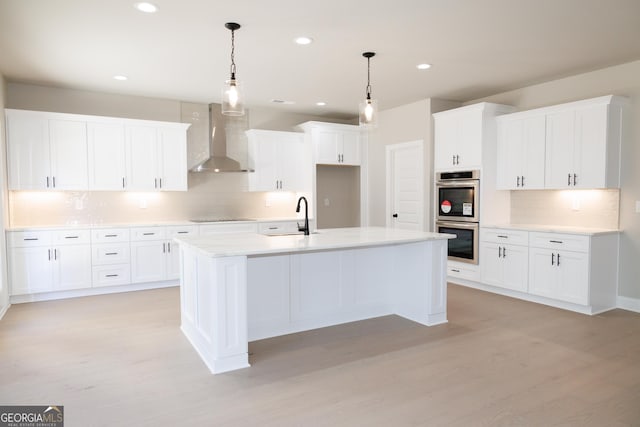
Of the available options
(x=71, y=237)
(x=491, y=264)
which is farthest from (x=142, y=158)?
(x=491, y=264)

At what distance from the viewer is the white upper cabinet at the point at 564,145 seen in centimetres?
441

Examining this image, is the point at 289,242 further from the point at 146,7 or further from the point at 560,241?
the point at 560,241

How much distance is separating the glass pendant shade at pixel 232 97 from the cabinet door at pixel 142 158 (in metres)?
2.90

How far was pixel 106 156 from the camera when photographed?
543cm

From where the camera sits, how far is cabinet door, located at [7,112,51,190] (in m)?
4.88

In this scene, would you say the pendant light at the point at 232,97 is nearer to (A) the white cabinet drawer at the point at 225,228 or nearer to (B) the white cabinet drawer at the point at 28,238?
(A) the white cabinet drawer at the point at 225,228

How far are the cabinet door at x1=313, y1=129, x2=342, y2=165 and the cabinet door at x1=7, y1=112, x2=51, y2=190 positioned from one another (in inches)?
146

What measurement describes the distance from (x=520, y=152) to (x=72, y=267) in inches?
226

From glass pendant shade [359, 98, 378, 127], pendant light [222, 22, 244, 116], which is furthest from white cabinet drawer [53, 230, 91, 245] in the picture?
glass pendant shade [359, 98, 378, 127]

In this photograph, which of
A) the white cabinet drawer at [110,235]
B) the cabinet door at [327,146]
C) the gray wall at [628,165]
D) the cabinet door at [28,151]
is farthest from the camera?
the cabinet door at [327,146]

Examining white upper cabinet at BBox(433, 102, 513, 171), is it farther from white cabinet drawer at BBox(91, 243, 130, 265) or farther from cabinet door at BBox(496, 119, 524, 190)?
white cabinet drawer at BBox(91, 243, 130, 265)

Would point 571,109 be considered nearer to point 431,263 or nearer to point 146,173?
point 431,263

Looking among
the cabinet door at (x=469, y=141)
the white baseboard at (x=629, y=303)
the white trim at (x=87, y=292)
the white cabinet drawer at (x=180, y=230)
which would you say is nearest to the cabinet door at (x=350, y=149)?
the cabinet door at (x=469, y=141)

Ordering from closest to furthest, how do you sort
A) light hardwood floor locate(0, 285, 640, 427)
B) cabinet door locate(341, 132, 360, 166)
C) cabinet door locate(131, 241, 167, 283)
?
light hardwood floor locate(0, 285, 640, 427)
cabinet door locate(131, 241, 167, 283)
cabinet door locate(341, 132, 360, 166)
